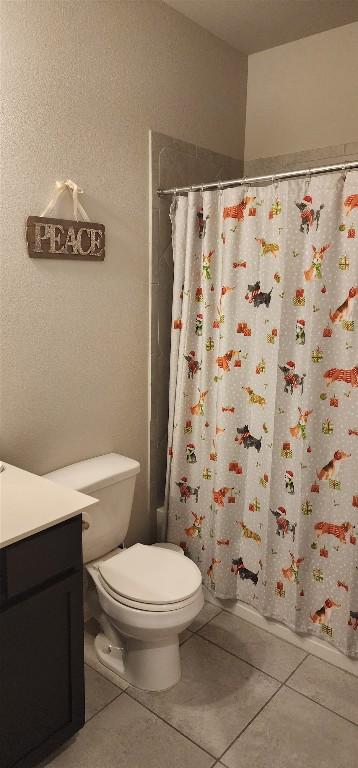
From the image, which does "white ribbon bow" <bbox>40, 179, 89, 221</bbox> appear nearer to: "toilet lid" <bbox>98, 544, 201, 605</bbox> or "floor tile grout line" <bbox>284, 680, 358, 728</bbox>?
"toilet lid" <bbox>98, 544, 201, 605</bbox>

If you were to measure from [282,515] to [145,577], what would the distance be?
1.91 feet

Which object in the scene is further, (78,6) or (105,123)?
(105,123)

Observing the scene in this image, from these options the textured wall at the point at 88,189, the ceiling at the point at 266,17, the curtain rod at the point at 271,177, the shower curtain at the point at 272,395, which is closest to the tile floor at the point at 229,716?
the shower curtain at the point at 272,395

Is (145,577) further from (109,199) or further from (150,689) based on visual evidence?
(109,199)

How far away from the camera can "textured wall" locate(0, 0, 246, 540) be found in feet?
5.71

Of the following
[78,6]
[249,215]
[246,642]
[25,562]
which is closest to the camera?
[25,562]

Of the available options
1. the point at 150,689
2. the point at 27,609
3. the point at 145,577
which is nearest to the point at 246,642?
the point at 150,689

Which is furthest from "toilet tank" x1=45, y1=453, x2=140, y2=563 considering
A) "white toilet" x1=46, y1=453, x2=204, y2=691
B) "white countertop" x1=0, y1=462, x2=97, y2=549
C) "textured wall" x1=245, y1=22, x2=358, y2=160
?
"textured wall" x1=245, y1=22, x2=358, y2=160

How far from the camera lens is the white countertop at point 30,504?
1.34 meters

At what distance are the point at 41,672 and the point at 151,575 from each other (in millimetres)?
499

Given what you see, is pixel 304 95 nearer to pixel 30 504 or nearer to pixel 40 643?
pixel 30 504

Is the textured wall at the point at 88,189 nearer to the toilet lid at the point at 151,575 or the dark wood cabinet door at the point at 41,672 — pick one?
the toilet lid at the point at 151,575

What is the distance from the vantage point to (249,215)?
1.98m

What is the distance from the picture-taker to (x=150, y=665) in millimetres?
1854
